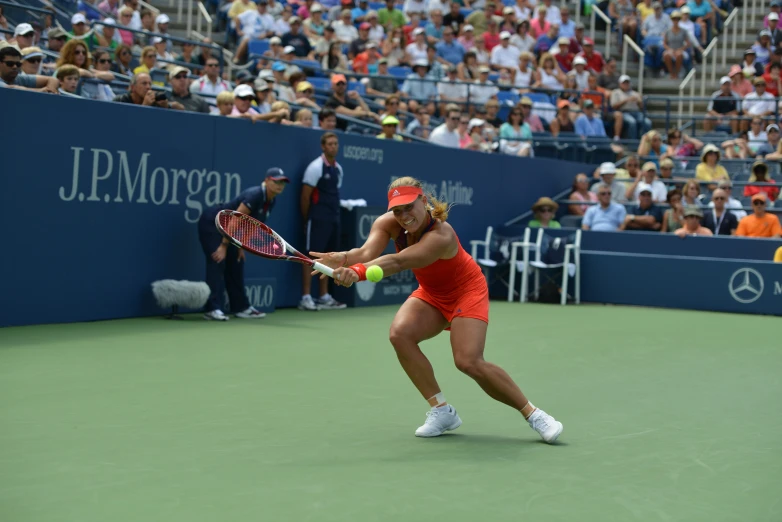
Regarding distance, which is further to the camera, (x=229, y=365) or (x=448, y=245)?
(x=229, y=365)

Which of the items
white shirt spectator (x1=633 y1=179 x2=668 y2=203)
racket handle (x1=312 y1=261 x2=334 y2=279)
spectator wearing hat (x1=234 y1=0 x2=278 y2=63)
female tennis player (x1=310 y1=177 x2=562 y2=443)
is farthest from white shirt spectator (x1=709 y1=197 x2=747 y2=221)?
racket handle (x1=312 y1=261 x2=334 y2=279)

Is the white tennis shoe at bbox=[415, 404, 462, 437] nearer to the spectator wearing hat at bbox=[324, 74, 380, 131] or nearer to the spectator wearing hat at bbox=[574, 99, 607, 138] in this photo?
the spectator wearing hat at bbox=[324, 74, 380, 131]

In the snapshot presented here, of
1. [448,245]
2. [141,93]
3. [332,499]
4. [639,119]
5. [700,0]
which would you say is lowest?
[332,499]

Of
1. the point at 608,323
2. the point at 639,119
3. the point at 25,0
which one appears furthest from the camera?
the point at 639,119

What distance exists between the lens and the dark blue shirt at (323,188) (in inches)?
509

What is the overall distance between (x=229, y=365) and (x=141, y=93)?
423cm

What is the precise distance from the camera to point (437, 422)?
5883mm

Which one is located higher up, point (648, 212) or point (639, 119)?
point (639, 119)

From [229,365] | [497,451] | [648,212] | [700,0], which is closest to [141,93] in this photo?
[229,365]

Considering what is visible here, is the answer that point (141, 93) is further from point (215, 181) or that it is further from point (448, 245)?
point (448, 245)

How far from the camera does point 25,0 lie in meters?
14.6

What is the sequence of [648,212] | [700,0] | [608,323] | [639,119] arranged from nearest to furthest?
1. [608,323]
2. [648,212]
3. [639,119]
4. [700,0]

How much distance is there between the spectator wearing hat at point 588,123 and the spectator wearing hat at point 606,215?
3.34 metres

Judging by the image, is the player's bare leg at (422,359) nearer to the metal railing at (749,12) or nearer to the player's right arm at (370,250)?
the player's right arm at (370,250)
